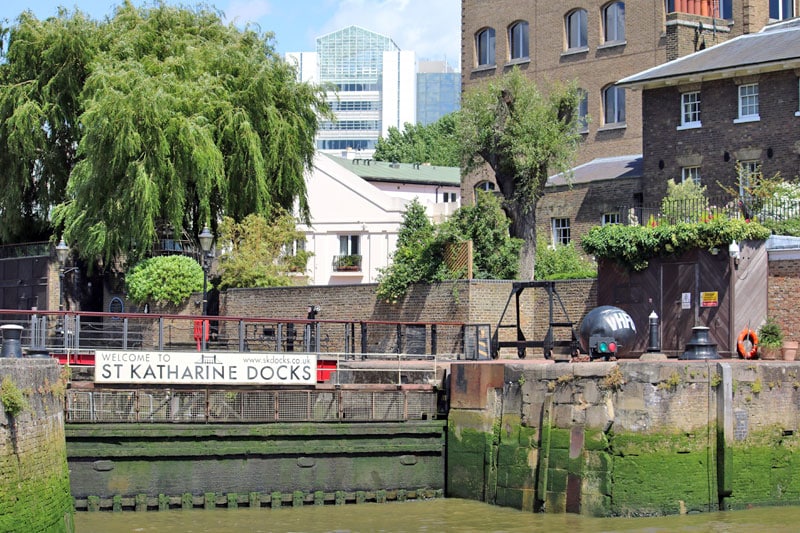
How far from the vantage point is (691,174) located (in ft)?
134

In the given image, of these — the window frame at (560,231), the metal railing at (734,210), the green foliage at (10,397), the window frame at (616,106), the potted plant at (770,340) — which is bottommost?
the green foliage at (10,397)

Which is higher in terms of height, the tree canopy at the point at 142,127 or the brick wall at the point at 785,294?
the tree canopy at the point at 142,127

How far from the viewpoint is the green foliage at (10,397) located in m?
15.8

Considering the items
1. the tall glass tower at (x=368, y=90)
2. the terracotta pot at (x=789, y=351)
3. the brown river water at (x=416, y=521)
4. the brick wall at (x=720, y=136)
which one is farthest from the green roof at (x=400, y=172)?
the tall glass tower at (x=368, y=90)

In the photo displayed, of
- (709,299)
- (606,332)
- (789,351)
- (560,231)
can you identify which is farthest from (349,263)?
(789,351)

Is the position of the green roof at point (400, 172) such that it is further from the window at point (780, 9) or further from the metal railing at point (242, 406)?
the metal railing at point (242, 406)

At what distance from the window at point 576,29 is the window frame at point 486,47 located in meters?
3.61

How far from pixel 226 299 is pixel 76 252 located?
250 inches

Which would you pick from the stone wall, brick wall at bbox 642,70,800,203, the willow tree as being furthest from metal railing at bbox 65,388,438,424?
brick wall at bbox 642,70,800,203

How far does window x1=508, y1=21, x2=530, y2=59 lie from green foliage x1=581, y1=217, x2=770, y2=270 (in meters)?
23.9

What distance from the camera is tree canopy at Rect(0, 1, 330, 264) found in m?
40.3

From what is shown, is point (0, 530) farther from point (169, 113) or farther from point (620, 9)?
point (620, 9)

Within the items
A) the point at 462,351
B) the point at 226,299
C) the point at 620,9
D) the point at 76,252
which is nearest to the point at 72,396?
the point at 462,351

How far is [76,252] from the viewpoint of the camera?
4450 centimetres
